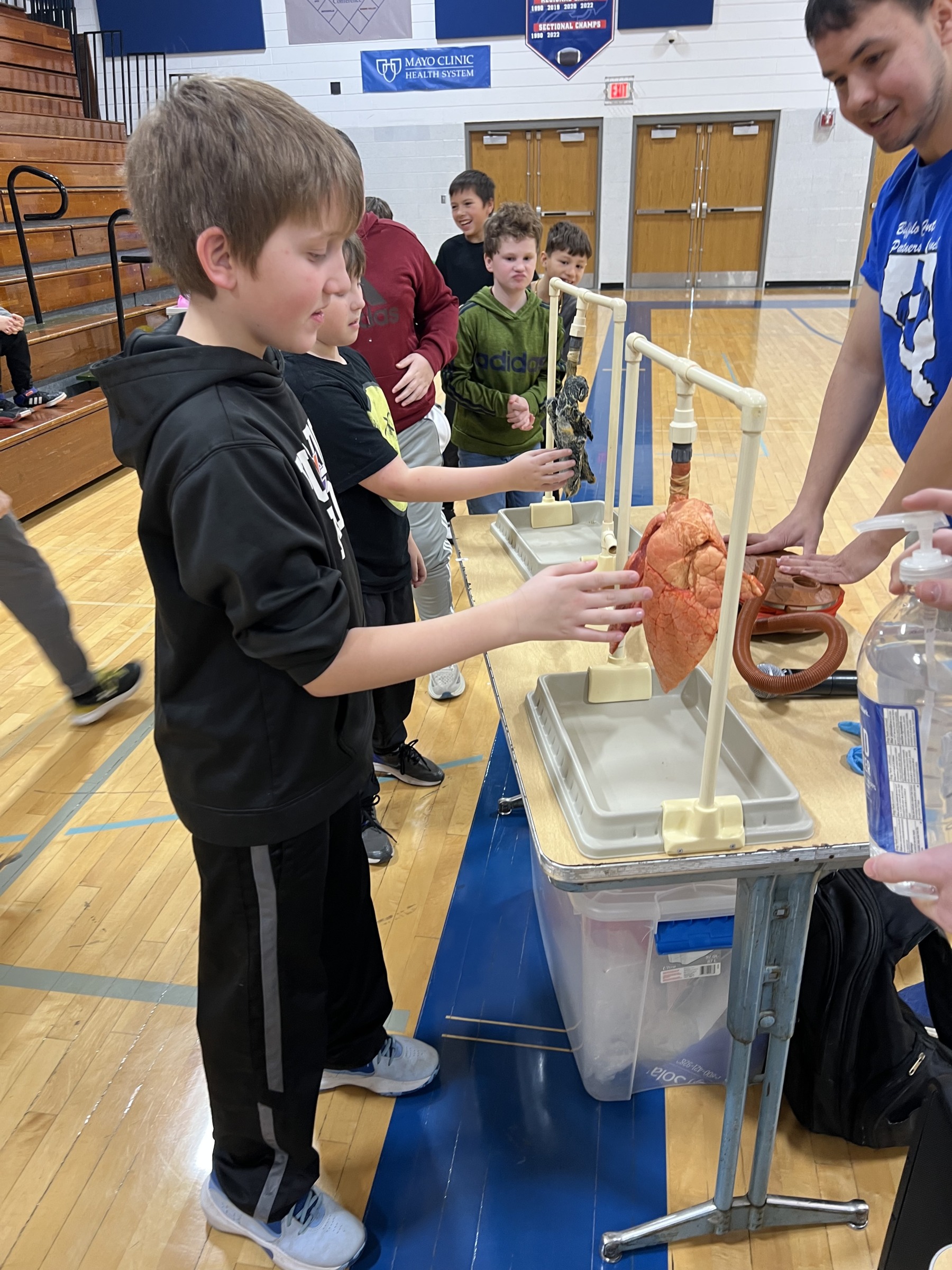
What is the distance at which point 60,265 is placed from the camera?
663cm

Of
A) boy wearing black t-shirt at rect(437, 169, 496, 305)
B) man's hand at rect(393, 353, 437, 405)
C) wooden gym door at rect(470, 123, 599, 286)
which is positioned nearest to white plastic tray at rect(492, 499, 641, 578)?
man's hand at rect(393, 353, 437, 405)

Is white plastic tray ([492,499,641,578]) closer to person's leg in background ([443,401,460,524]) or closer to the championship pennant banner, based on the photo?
person's leg in background ([443,401,460,524])

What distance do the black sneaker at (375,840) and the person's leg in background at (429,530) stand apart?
632 mm

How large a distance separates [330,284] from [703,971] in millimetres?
1092

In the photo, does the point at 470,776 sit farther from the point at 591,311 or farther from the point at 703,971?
the point at 591,311

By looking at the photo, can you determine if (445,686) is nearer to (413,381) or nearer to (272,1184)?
(413,381)

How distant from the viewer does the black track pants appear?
3.63 feet

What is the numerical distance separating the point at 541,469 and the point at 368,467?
30 cm

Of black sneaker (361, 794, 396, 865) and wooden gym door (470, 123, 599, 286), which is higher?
wooden gym door (470, 123, 599, 286)

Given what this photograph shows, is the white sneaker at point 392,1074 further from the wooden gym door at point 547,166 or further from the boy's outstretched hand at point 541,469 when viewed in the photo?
the wooden gym door at point 547,166

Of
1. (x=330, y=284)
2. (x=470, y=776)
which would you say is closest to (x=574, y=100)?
(x=470, y=776)

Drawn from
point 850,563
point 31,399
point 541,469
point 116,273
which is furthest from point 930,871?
point 116,273

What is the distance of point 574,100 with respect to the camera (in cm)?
1002

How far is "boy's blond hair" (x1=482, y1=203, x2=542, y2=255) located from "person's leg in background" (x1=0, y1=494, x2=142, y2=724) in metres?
1.56
